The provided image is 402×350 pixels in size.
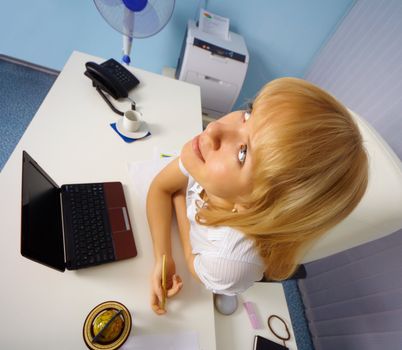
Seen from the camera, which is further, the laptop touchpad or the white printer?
the white printer

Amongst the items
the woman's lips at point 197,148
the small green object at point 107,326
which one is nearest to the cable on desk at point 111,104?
the woman's lips at point 197,148

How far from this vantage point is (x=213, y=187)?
0.62 m

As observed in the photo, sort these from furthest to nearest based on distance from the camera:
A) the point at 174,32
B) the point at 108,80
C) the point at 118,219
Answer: the point at 174,32 → the point at 108,80 → the point at 118,219

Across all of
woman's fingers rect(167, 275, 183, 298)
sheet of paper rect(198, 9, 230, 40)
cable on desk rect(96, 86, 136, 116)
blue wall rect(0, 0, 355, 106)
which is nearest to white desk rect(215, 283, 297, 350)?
woman's fingers rect(167, 275, 183, 298)

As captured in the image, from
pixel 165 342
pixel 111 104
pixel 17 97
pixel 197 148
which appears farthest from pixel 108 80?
pixel 17 97

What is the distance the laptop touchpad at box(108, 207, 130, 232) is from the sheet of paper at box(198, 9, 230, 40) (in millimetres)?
1335

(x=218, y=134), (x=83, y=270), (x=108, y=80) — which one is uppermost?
(x=218, y=134)

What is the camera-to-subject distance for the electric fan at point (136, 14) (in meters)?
1.11

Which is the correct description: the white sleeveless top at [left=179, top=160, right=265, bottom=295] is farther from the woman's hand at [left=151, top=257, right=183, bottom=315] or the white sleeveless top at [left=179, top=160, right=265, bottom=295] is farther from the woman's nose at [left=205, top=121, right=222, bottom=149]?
the woman's nose at [left=205, top=121, right=222, bottom=149]

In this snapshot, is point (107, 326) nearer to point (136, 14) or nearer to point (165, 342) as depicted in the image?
point (165, 342)

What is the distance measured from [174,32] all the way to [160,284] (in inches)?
68.1

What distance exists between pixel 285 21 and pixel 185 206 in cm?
156

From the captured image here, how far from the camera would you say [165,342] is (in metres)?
0.56

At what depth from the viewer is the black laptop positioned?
54 cm
